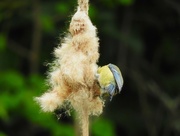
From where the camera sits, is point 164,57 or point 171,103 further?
point 164,57

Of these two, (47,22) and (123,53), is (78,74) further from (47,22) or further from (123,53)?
(123,53)

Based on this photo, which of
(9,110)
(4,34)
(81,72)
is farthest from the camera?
(4,34)

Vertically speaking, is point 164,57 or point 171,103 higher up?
point 164,57

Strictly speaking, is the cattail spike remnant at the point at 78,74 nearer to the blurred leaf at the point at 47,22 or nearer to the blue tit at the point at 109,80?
the blue tit at the point at 109,80

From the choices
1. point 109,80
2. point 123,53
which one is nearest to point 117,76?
point 109,80

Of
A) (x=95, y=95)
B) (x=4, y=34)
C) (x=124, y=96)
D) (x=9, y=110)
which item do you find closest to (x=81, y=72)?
(x=95, y=95)

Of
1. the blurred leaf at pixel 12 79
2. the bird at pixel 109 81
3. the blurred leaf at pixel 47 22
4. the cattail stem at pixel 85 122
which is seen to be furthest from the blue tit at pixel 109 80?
the blurred leaf at pixel 47 22

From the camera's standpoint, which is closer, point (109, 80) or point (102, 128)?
point (109, 80)

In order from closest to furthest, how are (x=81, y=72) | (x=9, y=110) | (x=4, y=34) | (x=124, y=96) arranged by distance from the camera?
1. (x=81, y=72)
2. (x=9, y=110)
3. (x=4, y=34)
4. (x=124, y=96)

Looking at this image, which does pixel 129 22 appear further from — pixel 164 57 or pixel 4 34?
pixel 4 34
